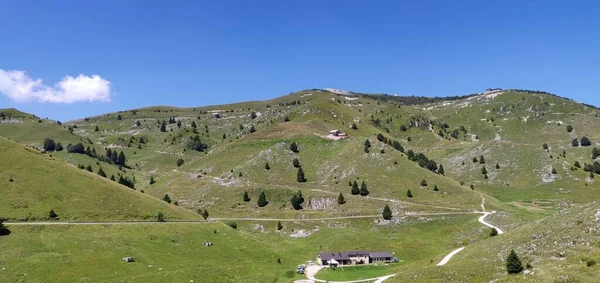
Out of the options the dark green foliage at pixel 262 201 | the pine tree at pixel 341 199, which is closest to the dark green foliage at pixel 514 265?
the pine tree at pixel 341 199

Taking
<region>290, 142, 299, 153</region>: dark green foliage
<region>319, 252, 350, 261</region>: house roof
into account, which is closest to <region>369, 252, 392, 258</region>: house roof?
<region>319, 252, 350, 261</region>: house roof

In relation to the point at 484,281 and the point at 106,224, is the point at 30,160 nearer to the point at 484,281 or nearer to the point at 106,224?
the point at 106,224

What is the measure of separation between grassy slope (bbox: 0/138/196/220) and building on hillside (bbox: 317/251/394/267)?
124 feet

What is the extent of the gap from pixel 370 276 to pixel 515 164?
124 m

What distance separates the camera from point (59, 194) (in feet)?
283

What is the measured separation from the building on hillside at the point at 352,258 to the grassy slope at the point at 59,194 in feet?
124

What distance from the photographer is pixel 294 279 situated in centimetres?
7231

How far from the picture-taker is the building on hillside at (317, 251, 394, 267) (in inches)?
3339

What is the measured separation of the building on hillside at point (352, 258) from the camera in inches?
3339

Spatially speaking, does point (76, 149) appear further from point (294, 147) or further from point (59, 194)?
point (59, 194)

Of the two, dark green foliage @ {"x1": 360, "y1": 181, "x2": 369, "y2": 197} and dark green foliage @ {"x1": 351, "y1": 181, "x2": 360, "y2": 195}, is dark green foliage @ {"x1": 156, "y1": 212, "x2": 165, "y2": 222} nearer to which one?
dark green foliage @ {"x1": 351, "y1": 181, "x2": 360, "y2": 195}

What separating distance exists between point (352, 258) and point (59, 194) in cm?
6542

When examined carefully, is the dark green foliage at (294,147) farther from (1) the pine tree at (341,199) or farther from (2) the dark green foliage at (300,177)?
(1) the pine tree at (341,199)

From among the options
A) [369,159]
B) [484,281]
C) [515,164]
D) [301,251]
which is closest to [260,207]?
[301,251]
